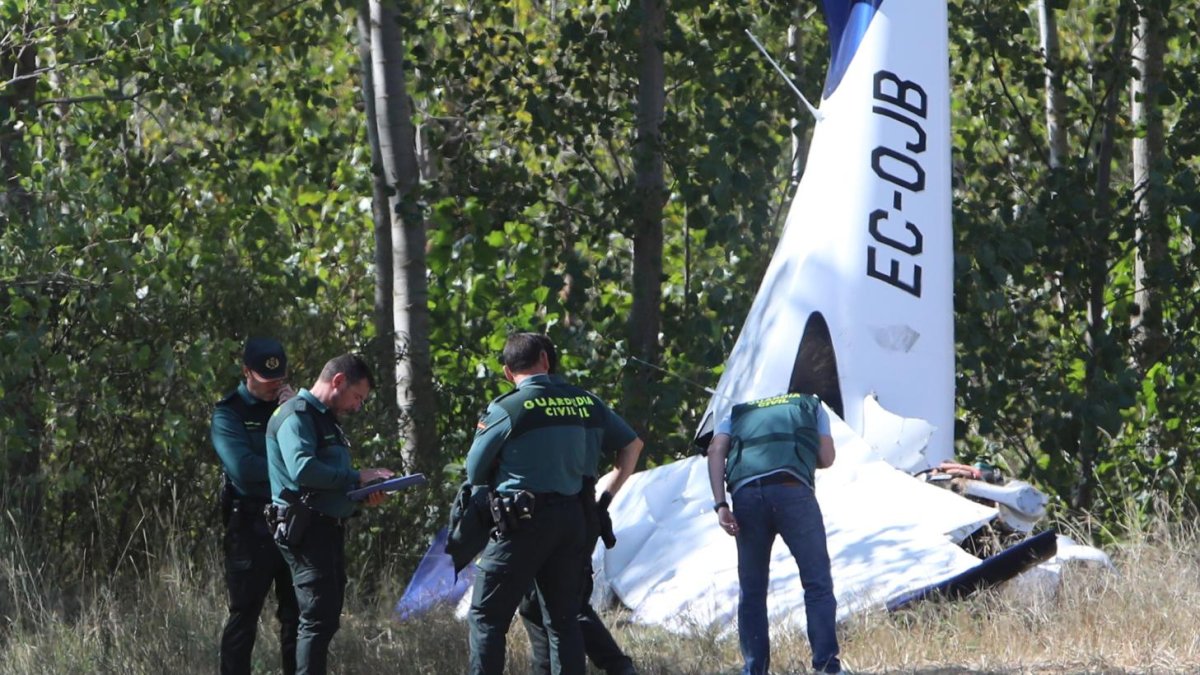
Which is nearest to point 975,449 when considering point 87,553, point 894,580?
point 894,580

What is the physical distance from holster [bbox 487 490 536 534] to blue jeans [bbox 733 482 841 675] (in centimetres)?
111

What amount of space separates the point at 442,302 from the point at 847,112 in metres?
4.52

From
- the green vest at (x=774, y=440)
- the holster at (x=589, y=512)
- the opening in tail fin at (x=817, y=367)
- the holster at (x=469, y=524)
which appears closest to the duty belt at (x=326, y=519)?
→ the holster at (x=469, y=524)

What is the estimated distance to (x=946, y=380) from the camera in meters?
9.78

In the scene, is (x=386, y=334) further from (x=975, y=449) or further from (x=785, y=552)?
(x=975, y=449)

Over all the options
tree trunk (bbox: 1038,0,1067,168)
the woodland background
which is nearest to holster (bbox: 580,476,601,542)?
the woodland background

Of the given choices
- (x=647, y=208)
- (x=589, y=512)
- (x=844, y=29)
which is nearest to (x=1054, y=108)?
(x=647, y=208)

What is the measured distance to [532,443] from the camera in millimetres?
6281

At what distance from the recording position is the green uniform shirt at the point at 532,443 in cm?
627

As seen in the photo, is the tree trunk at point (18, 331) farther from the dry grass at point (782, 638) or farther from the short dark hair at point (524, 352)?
the short dark hair at point (524, 352)

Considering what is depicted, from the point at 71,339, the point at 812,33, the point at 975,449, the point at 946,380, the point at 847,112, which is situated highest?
the point at 812,33

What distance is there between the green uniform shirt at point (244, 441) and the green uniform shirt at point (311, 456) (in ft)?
0.57

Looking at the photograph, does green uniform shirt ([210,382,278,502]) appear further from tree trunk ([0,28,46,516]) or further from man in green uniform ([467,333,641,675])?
tree trunk ([0,28,46,516])

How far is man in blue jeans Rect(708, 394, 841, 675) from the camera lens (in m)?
6.79
